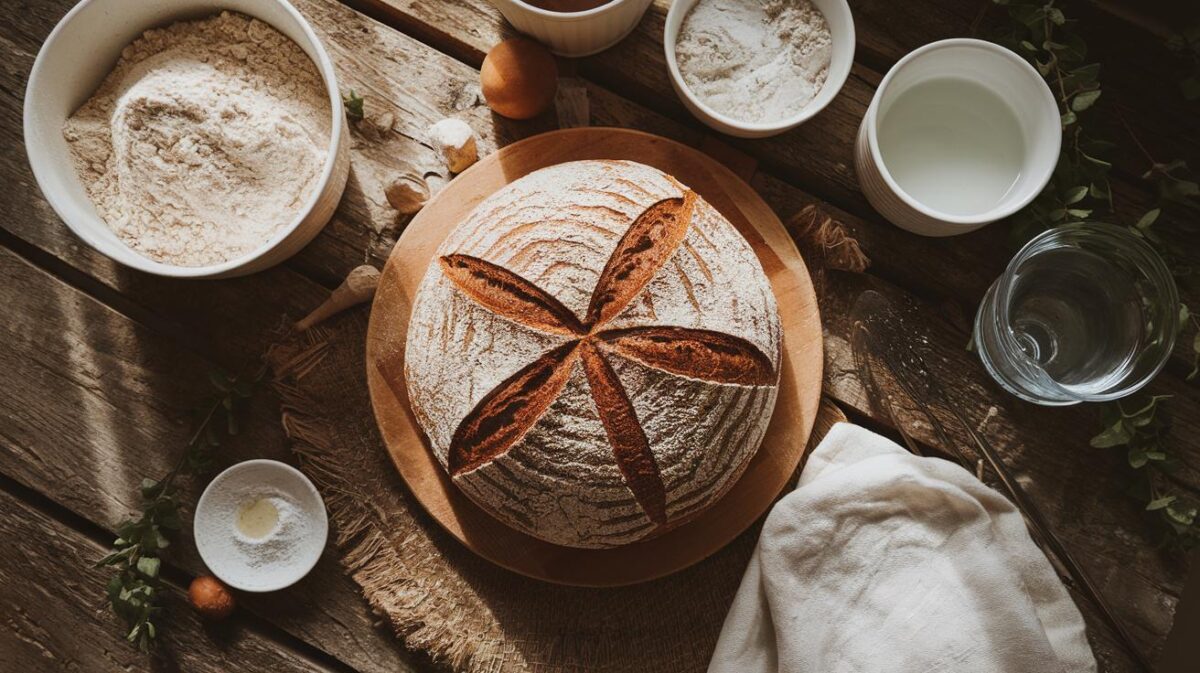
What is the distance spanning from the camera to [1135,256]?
1288 mm

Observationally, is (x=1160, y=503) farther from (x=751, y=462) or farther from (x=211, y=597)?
(x=211, y=597)

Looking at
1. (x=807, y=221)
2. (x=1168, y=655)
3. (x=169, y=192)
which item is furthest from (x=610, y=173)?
(x=1168, y=655)

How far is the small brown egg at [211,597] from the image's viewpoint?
4.33ft

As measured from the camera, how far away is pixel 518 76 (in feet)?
4.27

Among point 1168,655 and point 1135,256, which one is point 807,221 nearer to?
point 1135,256

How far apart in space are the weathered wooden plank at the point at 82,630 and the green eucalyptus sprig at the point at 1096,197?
58.1 inches

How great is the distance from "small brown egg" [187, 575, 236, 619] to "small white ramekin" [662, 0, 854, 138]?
45.1 inches

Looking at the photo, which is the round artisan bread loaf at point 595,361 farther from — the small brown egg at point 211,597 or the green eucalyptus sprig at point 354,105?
the small brown egg at point 211,597

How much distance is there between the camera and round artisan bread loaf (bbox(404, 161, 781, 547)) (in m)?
1.13

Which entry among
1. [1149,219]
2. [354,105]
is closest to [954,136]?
[1149,219]

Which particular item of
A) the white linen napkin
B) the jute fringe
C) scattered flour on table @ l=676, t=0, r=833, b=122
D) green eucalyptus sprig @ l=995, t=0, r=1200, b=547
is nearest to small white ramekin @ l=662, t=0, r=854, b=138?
scattered flour on table @ l=676, t=0, r=833, b=122

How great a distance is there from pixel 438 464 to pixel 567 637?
0.37 meters

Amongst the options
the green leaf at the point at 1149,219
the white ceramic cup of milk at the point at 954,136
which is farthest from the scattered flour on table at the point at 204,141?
the green leaf at the point at 1149,219

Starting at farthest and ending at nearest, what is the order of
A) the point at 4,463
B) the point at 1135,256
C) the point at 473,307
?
1. the point at 4,463
2. the point at 1135,256
3. the point at 473,307
